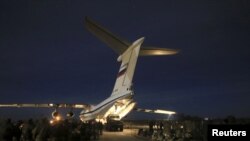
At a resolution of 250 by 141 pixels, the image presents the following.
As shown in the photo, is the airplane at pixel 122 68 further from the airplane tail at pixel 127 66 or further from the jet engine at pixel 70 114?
the jet engine at pixel 70 114

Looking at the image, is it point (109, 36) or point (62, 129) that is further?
point (109, 36)

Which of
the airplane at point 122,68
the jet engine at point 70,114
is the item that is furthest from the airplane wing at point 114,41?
the jet engine at point 70,114

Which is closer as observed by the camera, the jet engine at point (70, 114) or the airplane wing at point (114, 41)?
the airplane wing at point (114, 41)

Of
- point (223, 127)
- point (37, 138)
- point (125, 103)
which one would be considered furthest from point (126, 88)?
point (223, 127)

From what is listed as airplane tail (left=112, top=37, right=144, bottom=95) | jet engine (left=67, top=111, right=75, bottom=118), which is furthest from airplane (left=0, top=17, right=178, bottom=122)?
jet engine (left=67, top=111, right=75, bottom=118)

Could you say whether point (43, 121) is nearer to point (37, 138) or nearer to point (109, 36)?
point (37, 138)

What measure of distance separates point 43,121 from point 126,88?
798 inches

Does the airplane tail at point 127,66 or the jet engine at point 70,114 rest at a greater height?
the airplane tail at point 127,66

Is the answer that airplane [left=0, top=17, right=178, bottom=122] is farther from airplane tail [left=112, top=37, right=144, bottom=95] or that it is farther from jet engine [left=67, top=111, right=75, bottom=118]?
jet engine [left=67, top=111, right=75, bottom=118]

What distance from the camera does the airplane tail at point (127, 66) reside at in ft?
129

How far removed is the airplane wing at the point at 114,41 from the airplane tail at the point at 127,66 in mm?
A: 819

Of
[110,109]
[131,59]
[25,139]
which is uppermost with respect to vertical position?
[131,59]

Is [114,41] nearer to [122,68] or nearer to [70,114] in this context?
[122,68]

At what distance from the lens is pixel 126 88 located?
3925 cm
